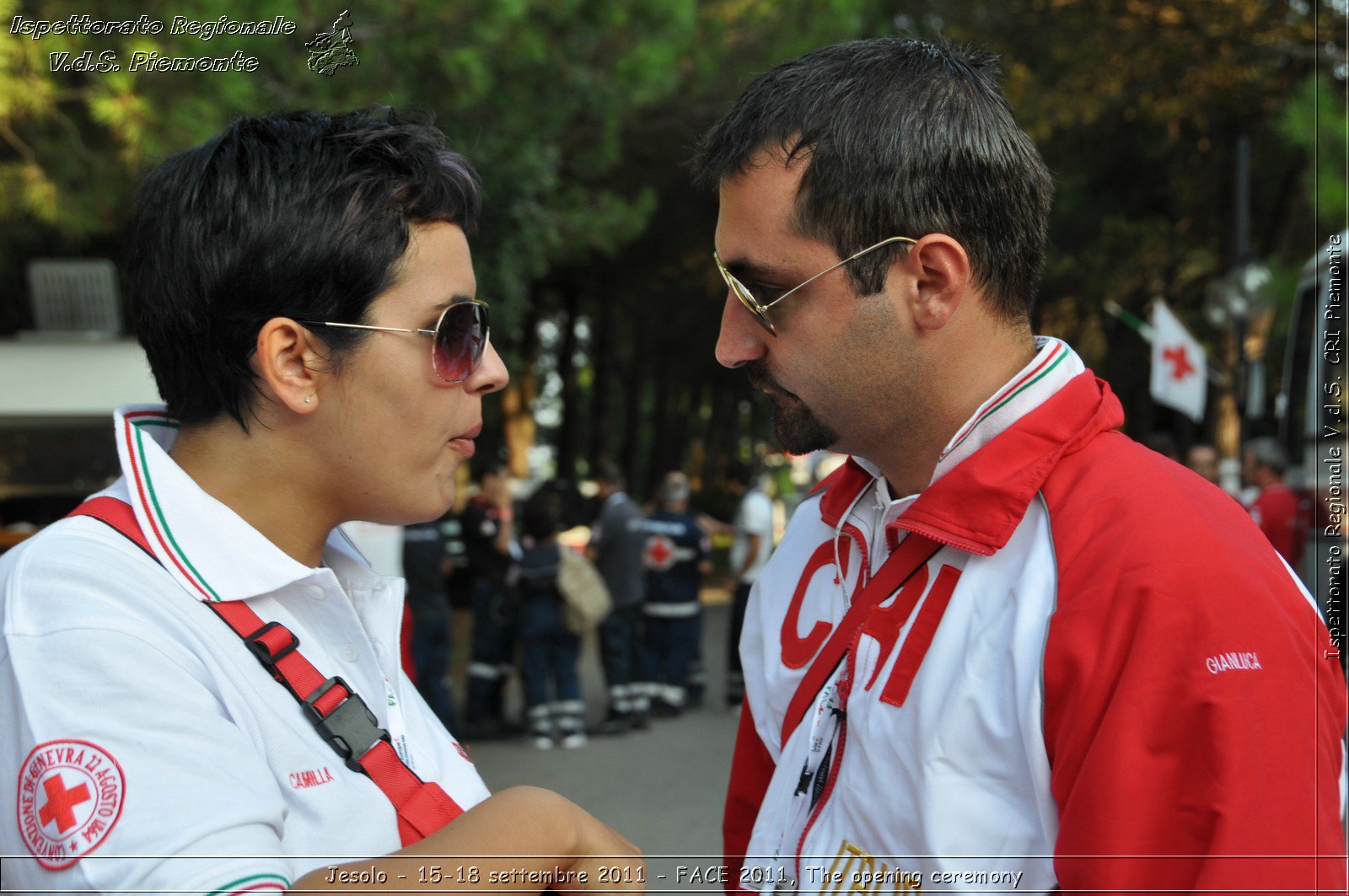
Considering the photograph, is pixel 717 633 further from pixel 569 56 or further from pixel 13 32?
pixel 13 32

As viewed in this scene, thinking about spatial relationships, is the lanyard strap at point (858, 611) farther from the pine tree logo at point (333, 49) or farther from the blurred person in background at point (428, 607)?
the blurred person in background at point (428, 607)

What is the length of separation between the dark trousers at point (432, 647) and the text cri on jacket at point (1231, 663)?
26.2 ft

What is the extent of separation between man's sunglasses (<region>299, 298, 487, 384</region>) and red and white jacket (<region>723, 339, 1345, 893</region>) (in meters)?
0.76

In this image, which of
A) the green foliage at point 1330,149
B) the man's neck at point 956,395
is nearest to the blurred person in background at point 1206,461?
the green foliage at point 1330,149

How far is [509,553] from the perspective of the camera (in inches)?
383

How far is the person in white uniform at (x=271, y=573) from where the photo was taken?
1318 mm

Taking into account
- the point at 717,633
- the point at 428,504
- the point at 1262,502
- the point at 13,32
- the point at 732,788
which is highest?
the point at 13,32

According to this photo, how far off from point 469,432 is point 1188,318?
19.6 meters

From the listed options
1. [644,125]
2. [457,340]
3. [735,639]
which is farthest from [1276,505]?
[644,125]

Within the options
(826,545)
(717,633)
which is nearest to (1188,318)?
(717,633)

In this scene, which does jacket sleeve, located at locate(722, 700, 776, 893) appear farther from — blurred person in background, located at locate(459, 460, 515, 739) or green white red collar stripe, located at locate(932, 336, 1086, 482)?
blurred person in background, located at locate(459, 460, 515, 739)

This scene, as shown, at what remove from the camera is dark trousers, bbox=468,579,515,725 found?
9695 millimetres

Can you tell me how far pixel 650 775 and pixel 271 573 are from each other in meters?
7.02

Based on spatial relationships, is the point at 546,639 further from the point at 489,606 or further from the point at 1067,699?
the point at 1067,699
